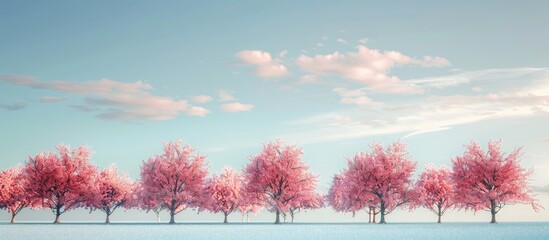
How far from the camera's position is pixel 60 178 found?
297 ft

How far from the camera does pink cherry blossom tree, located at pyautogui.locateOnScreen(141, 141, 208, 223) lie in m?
86.1

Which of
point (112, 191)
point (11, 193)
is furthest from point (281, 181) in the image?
point (11, 193)

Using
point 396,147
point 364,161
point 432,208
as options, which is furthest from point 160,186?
point 432,208

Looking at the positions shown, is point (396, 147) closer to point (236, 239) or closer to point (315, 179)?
point (315, 179)

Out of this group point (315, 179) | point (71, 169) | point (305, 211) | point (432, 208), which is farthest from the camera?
point (305, 211)

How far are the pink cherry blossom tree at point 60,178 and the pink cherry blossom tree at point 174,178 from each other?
12791 millimetres

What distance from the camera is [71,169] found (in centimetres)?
9175

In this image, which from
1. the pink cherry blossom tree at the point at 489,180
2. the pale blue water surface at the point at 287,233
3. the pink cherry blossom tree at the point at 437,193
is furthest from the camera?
the pink cherry blossom tree at the point at 437,193

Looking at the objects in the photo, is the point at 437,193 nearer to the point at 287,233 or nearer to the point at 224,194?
the point at 224,194

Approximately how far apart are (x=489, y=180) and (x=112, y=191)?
230 ft

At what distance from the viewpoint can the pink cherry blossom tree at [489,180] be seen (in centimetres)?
7838

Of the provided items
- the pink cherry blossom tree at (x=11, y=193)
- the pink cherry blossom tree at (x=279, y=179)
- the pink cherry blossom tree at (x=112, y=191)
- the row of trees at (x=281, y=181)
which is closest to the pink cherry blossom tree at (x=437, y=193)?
the row of trees at (x=281, y=181)

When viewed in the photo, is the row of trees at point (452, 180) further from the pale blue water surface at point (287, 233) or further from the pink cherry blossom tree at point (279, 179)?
the pale blue water surface at point (287, 233)

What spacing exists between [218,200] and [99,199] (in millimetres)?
23229
